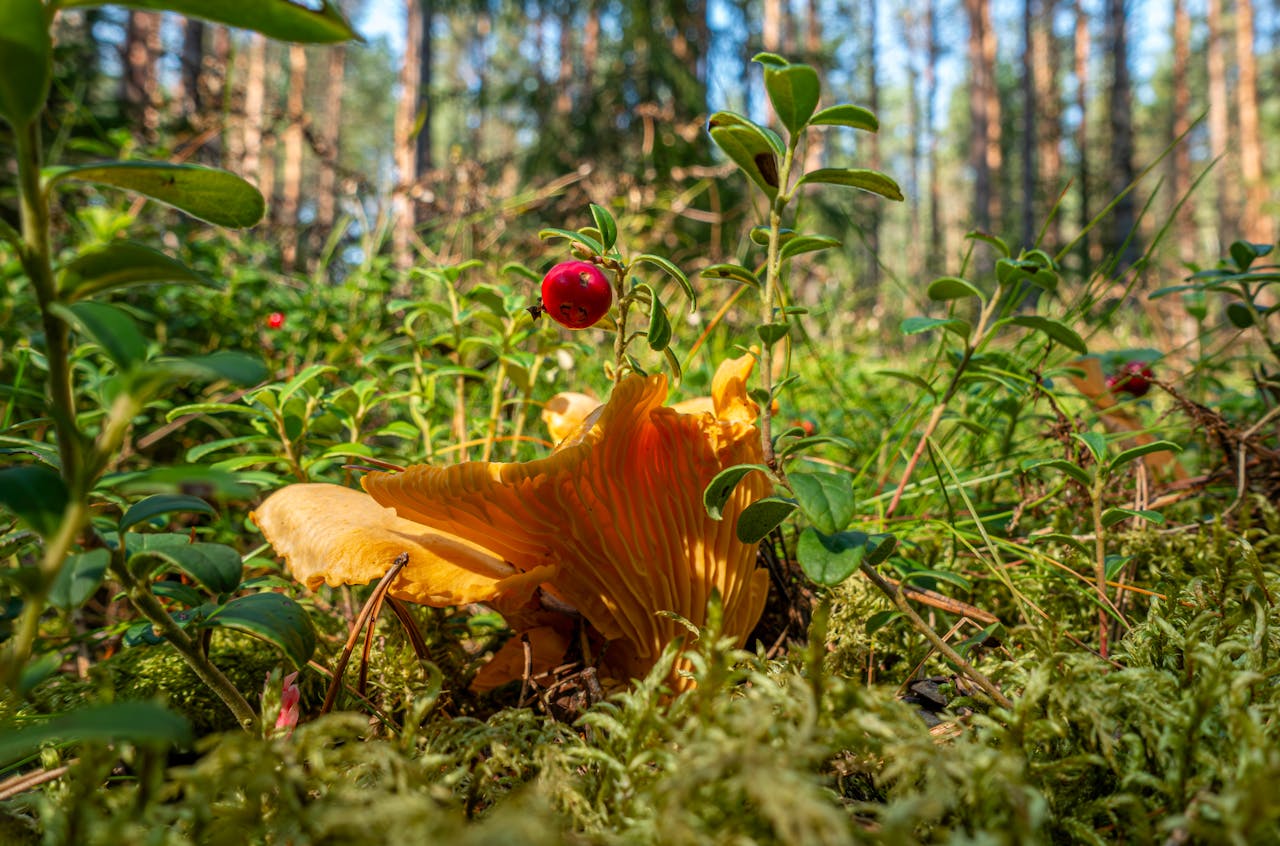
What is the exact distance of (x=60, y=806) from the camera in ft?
2.61

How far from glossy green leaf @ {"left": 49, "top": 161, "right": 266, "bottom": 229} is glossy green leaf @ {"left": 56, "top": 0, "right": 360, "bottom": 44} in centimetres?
13

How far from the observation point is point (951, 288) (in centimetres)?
121

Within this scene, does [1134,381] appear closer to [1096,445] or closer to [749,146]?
[1096,445]

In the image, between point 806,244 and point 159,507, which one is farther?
point 806,244

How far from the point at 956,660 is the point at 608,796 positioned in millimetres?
457

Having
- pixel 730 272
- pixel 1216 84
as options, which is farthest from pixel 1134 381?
pixel 1216 84

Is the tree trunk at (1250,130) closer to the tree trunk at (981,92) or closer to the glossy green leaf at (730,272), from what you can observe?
the tree trunk at (981,92)

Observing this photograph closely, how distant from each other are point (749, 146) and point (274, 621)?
82 cm

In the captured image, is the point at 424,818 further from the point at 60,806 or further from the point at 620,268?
the point at 620,268

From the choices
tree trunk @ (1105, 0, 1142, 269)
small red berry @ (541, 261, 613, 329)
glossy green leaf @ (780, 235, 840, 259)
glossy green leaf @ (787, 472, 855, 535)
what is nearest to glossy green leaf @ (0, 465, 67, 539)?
small red berry @ (541, 261, 613, 329)

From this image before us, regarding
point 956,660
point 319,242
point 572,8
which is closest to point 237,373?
point 956,660

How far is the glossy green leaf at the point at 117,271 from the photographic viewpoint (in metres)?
0.62

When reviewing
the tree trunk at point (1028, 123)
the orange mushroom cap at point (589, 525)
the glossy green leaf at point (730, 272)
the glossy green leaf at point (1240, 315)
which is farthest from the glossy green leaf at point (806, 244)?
the tree trunk at point (1028, 123)

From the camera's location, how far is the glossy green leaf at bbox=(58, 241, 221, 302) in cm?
62
